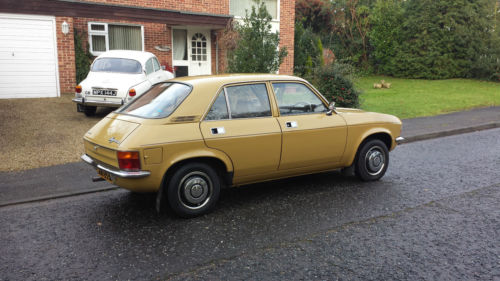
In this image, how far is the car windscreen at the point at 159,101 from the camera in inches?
191

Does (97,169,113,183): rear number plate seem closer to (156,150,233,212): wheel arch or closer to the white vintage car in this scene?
(156,150,233,212): wheel arch

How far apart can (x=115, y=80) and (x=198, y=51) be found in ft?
25.3

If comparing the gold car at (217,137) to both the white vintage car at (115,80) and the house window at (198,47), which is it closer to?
the white vintage car at (115,80)

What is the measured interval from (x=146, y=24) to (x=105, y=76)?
6.16m

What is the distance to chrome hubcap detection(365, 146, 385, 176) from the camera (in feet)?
20.2

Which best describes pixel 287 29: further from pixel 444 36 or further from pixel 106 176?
pixel 106 176

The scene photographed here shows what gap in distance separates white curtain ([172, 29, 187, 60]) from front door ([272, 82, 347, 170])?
12.9 meters

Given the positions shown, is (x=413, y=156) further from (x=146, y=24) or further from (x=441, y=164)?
(x=146, y=24)

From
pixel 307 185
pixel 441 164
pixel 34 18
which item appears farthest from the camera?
pixel 34 18

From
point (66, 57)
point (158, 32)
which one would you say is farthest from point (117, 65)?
point (158, 32)

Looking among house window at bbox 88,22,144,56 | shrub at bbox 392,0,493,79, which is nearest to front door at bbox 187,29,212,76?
house window at bbox 88,22,144,56

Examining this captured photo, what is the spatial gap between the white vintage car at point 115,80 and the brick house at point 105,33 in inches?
137

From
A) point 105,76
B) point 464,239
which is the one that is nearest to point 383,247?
point 464,239

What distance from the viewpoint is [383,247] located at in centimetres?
400
